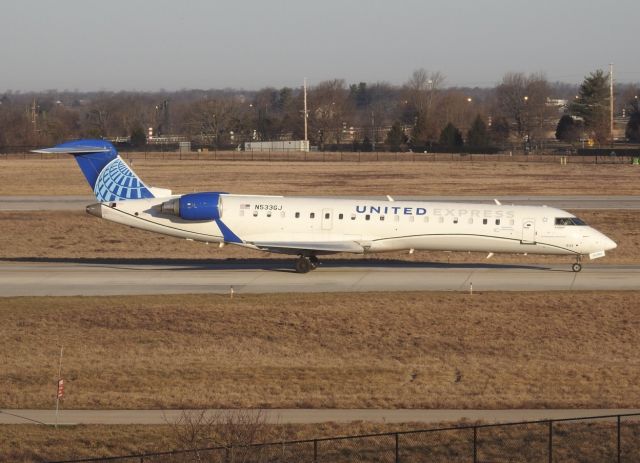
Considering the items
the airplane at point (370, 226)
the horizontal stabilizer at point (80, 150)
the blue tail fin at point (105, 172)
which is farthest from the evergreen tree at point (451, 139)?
the horizontal stabilizer at point (80, 150)

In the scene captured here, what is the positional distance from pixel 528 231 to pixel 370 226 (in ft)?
19.4

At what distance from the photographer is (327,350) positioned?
1171 inches

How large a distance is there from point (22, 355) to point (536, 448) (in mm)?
15377

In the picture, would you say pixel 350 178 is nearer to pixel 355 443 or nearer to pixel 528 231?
pixel 528 231

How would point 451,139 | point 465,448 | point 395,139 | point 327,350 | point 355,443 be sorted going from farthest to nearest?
point 395,139, point 451,139, point 327,350, point 355,443, point 465,448

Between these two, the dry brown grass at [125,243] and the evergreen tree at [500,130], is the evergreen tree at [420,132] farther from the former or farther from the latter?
the dry brown grass at [125,243]

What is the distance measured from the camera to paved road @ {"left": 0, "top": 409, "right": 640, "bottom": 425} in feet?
75.0

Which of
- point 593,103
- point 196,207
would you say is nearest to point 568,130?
point 593,103

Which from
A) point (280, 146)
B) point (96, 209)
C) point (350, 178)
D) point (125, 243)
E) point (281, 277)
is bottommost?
point (281, 277)

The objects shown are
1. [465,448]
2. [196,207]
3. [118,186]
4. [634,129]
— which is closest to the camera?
[465,448]

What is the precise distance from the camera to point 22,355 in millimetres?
29078

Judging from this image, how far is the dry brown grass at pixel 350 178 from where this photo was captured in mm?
72938

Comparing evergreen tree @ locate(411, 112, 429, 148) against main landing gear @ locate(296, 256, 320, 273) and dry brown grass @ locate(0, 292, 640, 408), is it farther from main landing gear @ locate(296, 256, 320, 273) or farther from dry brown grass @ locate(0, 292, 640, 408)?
dry brown grass @ locate(0, 292, 640, 408)

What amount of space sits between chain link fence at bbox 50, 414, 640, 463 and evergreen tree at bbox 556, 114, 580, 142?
126m
